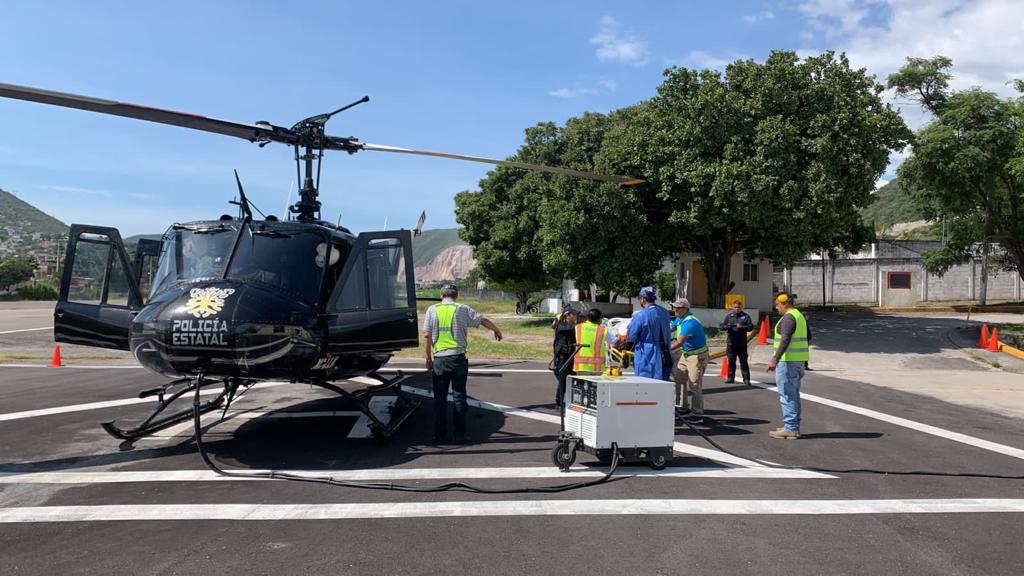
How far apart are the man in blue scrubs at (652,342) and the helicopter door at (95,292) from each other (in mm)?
6086

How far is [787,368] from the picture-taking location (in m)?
8.44

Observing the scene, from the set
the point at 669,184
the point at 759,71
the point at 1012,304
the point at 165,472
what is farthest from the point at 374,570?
the point at 1012,304

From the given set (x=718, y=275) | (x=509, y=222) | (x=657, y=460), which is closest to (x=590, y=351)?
(x=657, y=460)

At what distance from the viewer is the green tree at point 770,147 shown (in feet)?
65.1

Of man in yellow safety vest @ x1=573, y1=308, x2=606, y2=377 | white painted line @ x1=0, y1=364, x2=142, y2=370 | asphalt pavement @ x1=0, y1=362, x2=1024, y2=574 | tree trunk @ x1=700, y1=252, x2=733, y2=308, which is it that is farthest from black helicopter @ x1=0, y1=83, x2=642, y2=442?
tree trunk @ x1=700, y1=252, x2=733, y2=308

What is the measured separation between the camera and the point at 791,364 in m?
8.45

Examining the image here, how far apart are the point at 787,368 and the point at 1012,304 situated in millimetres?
37282

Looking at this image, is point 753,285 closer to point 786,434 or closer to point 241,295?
point 786,434

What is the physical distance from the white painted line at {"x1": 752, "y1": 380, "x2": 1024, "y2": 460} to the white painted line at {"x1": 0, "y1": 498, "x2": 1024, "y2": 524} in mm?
2615

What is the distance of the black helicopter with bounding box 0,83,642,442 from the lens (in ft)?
21.7

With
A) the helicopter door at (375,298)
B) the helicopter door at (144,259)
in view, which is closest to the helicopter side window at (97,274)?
the helicopter door at (144,259)

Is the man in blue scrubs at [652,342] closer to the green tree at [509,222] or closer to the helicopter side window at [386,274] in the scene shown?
the helicopter side window at [386,274]

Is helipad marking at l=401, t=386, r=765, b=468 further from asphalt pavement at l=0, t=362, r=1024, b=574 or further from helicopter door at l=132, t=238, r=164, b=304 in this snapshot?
helicopter door at l=132, t=238, r=164, b=304

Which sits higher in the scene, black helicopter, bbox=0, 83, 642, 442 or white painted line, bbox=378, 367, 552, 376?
black helicopter, bbox=0, 83, 642, 442
